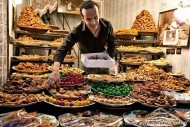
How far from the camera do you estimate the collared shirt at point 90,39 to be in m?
2.87

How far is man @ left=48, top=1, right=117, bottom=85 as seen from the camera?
2.53m

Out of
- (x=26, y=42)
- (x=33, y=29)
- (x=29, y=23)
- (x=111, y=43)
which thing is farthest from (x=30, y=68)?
(x=111, y=43)

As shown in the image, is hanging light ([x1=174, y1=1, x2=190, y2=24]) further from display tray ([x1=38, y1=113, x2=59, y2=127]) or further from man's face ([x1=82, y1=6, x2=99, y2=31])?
display tray ([x1=38, y1=113, x2=59, y2=127])

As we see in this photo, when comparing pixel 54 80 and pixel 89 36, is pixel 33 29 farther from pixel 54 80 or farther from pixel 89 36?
pixel 54 80

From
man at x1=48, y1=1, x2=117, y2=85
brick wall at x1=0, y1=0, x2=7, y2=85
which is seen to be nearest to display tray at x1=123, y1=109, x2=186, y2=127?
man at x1=48, y1=1, x2=117, y2=85

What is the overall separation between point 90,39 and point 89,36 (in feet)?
0.17

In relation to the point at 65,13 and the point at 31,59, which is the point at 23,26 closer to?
the point at 31,59

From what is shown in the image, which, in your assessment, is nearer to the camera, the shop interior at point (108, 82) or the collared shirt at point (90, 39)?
the shop interior at point (108, 82)

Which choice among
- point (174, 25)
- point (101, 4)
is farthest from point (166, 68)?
point (101, 4)

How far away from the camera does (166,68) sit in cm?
487

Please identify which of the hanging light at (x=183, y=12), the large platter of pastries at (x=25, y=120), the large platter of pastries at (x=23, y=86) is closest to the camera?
the large platter of pastries at (x=25, y=120)

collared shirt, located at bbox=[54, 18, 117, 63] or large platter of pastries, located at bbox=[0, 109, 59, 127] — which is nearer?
large platter of pastries, located at bbox=[0, 109, 59, 127]

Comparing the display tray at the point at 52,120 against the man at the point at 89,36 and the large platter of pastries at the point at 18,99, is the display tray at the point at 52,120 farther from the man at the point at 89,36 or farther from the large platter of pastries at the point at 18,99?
the man at the point at 89,36

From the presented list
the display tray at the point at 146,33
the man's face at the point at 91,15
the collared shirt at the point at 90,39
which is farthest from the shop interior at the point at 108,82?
the man's face at the point at 91,15
